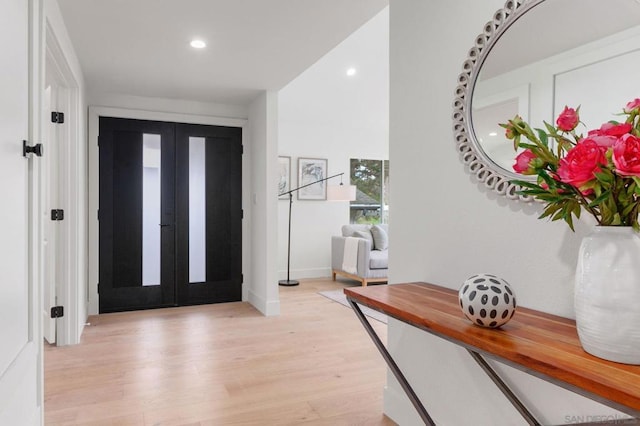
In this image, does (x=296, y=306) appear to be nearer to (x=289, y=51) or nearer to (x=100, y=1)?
(x=289, y=51)

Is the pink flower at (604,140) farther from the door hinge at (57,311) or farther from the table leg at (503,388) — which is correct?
the door hinge at (57,311)

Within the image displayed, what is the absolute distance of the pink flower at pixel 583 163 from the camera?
3.04ft

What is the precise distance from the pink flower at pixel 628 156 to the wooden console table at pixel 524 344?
422 millimetres

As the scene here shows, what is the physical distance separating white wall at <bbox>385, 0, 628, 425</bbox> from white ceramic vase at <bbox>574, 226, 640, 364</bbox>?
32 cm

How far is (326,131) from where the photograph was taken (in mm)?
6586

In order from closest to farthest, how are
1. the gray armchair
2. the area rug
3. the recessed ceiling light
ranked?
the recessed ceiling light
the area rug
the gray armchair

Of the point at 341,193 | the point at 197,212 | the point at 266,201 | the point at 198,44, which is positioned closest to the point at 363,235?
the point at 341,193

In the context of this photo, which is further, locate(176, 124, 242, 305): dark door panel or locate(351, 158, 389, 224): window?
locate(351, 158, 389, 224): window

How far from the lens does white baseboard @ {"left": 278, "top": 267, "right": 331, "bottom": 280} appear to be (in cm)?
Answer: 623

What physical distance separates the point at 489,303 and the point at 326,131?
18.5ft

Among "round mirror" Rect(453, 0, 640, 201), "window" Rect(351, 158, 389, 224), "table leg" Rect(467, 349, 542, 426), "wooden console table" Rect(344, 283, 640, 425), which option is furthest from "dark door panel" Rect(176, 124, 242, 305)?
"table leg" Rect(467, 349, 542, 426)

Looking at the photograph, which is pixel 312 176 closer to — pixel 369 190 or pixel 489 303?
pixel 369 190

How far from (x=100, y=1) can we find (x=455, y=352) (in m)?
2.70

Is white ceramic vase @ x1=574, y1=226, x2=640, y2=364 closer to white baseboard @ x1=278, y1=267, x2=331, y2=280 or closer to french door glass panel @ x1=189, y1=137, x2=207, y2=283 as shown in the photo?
french door glass panel @ x1=189, y1=137, x2=207, y2=283
